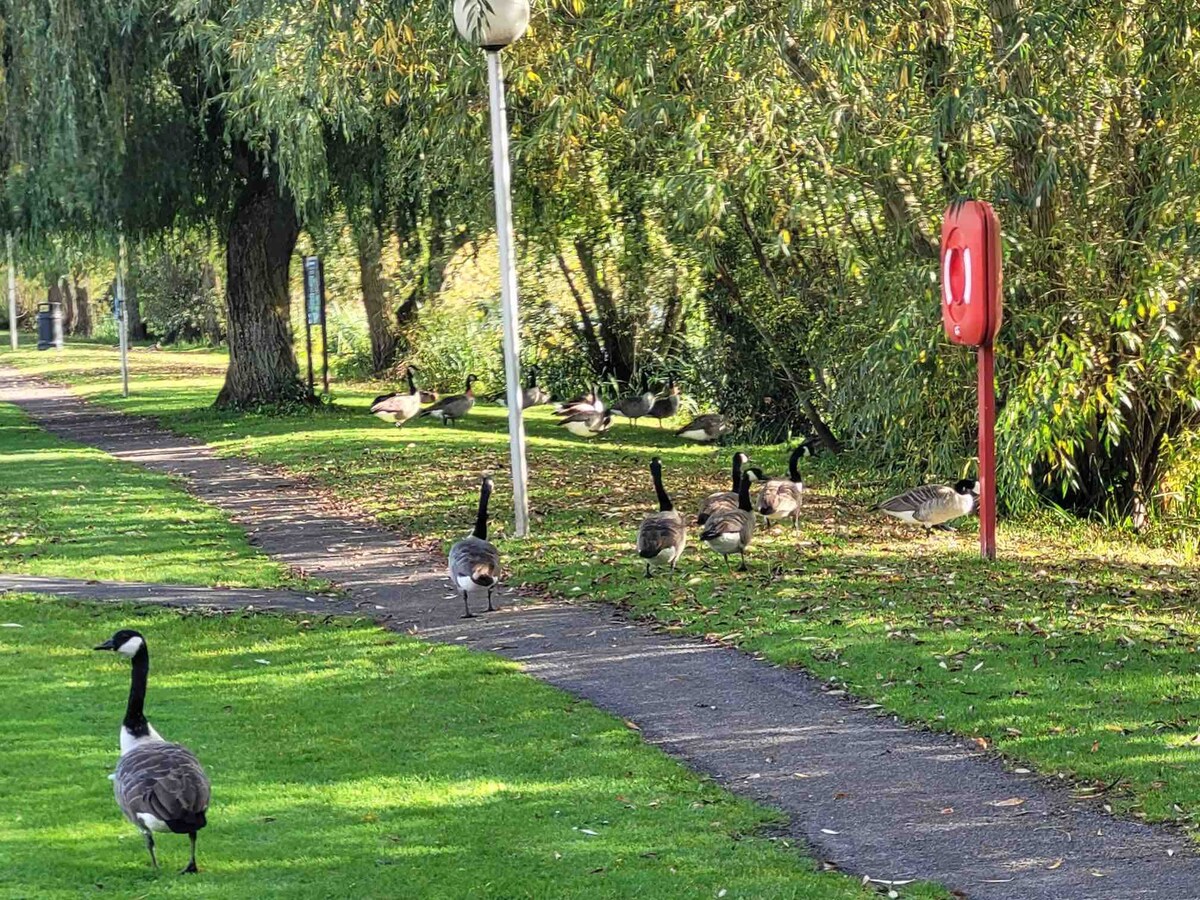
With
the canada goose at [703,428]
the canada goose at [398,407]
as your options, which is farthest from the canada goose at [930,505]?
the canada goose at [398,407]

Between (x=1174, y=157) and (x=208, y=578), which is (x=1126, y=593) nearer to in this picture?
(x=1174, y=157)

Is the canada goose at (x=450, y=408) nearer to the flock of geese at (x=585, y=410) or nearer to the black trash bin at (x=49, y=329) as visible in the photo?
the flock of geese at (x=585, y=410)

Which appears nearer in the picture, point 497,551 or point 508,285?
point 497,551

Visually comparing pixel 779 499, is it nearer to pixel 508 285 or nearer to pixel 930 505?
pixel 930 505

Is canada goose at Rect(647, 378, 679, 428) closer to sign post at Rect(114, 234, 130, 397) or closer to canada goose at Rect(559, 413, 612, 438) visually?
canada goose at Rect(559, 413, 612, 438)

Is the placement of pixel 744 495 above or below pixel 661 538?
above

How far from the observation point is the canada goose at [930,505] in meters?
15.8

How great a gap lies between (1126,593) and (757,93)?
6216mm

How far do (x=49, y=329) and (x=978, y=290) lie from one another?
47104 millimetres

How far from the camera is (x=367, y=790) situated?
26.2 ft

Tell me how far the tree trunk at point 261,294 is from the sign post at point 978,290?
16.2 metres

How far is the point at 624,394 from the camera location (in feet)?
96.9

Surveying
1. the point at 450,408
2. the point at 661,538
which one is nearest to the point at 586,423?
the point at 450,408

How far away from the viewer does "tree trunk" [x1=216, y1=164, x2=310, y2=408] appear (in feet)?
91.6
